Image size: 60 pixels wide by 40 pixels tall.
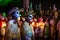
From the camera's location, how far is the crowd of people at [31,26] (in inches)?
86.5

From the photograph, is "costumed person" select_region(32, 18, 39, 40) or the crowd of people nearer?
the crowd of people

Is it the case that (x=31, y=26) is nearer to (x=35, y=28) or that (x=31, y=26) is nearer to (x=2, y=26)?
(x=35, y=28)

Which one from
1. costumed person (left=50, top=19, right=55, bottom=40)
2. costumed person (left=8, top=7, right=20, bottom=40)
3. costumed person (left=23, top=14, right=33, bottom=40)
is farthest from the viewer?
costumed person (left=50, top=19, right=55, bottom=40)

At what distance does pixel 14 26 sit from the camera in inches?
85.1

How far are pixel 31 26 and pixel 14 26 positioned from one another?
9.9 inches

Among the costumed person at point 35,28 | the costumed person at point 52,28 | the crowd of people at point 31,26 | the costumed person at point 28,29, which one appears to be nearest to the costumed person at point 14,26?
the crowd of people at point 31,26

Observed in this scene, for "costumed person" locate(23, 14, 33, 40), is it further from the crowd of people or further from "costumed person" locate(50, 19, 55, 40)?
"costumed person" locate(50, 19, 55, 40)

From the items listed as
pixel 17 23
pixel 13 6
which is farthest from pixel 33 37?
pixel 13 6

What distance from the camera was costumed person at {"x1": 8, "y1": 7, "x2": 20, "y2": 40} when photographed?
2158mm

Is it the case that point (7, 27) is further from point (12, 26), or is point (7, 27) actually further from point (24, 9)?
point (24, 9)

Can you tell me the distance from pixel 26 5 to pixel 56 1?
0.35 m

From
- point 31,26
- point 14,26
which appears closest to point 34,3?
point 31,26

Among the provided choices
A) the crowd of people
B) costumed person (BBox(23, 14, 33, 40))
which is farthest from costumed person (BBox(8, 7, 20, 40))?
costumed person (BBox(23, 14, 33, 40))

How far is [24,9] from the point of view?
236 cm
